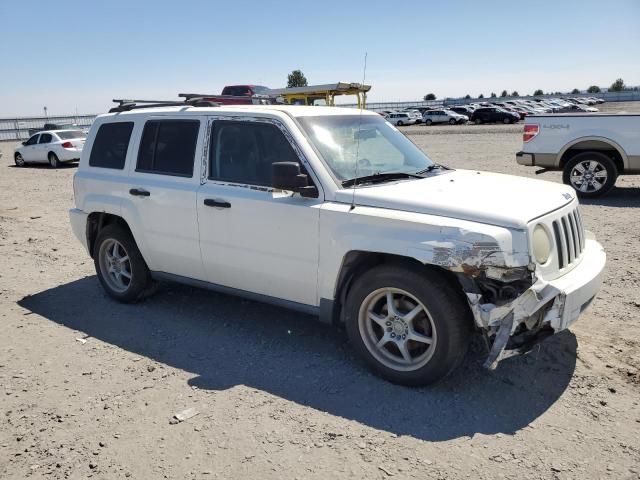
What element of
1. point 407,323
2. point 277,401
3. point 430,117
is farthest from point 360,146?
point 430,117

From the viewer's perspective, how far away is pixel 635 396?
373 centimetres

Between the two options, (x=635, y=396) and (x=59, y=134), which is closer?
(x=635, y=396)

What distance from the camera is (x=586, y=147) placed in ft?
35.0

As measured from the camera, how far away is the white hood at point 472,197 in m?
3.57

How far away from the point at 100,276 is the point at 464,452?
4348mm

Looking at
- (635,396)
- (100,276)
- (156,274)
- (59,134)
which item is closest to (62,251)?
(100,276)

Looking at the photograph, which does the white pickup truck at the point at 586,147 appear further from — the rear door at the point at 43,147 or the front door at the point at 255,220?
the rear door at the point at 43,147

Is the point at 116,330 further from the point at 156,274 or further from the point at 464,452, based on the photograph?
the point at 464,452

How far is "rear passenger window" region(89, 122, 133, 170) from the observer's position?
18.3 ft

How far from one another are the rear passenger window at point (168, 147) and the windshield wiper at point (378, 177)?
61.7 inches

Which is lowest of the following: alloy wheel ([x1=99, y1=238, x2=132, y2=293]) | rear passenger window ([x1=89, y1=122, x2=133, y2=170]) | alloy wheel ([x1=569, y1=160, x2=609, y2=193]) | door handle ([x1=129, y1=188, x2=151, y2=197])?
alloy wheel ([x1=99, y1=238, x2=132, y2=293])

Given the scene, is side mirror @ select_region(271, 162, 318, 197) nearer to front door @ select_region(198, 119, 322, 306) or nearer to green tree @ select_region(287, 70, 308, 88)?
front door @ select_region(198, 119, 322, 306)

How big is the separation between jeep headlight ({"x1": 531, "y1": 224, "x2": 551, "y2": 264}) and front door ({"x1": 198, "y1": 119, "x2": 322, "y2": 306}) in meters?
1.51

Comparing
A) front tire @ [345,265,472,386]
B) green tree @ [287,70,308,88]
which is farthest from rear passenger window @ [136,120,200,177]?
green tree @ [287,70,308,88]
